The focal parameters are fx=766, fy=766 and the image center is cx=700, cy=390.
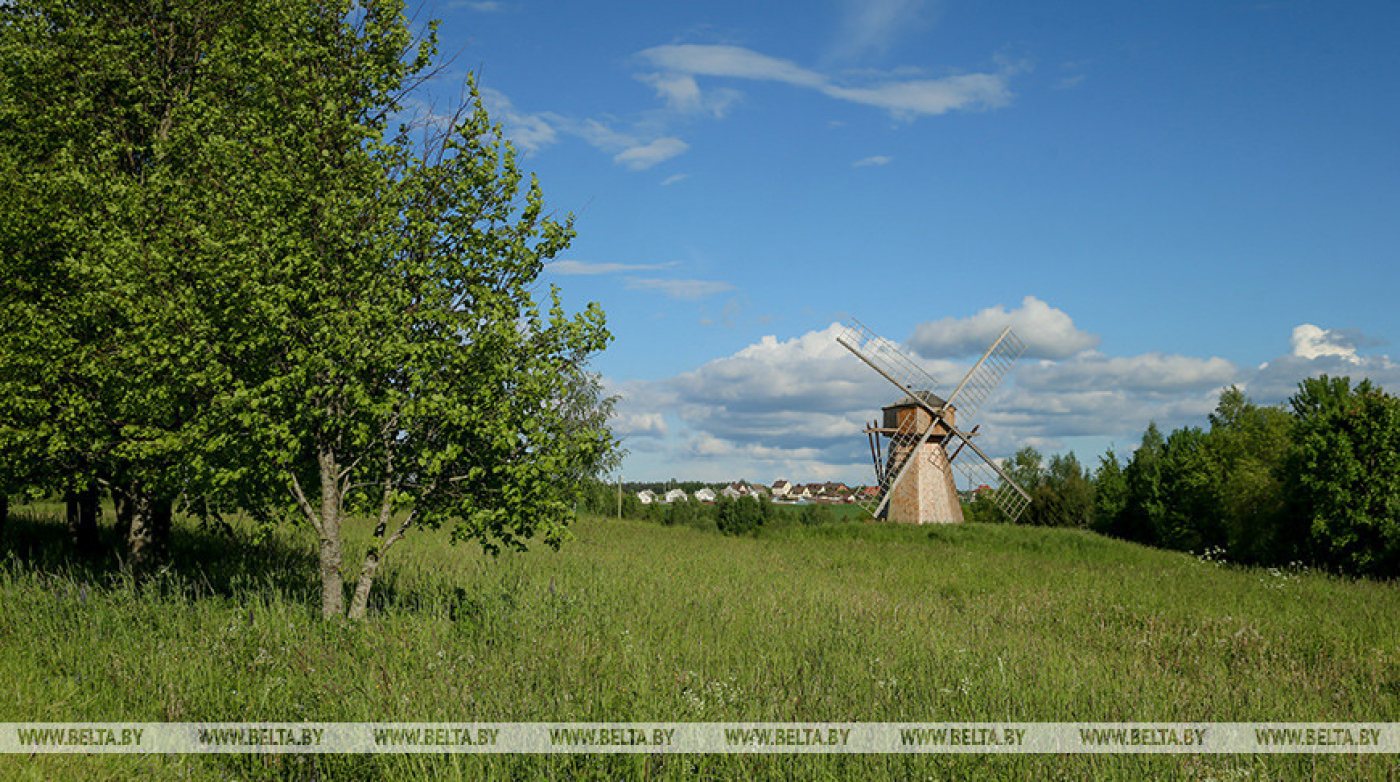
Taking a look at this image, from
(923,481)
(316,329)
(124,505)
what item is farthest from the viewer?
(923,481)

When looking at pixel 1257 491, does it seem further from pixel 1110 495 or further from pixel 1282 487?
pixel 1110 495

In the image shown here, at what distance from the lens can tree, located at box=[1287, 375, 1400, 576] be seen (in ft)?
84.7

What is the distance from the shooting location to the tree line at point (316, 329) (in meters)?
9.25

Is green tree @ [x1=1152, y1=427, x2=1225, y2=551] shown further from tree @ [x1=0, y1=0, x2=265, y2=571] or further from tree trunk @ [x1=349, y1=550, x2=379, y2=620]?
tree @ [x1=0, y1=0, x2=265, y2=571]

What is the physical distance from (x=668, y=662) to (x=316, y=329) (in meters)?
5.83

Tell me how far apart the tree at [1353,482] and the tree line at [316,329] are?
28776 mm

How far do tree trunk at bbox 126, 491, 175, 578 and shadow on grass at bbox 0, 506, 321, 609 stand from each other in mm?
250

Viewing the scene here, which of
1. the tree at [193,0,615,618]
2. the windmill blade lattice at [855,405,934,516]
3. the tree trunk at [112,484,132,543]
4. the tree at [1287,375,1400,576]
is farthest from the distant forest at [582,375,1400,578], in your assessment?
the tree trunk at [112,484,132,543]

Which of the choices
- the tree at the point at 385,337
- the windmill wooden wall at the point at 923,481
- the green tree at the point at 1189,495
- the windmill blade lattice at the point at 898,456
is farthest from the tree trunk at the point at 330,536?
the green tree at the point at 1189,495

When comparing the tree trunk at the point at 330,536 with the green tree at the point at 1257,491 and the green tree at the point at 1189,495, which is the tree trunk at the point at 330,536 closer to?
the green tree at the point at 1257,491

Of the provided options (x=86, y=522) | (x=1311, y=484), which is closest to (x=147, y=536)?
(x=86, y=522)

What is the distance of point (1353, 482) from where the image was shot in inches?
1045

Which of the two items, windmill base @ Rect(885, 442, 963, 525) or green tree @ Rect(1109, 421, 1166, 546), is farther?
green tree @ Rect(1109, 421, 1166, 546)

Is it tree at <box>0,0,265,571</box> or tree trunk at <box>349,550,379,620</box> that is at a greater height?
tree at <box>0,0,265,571</box>
